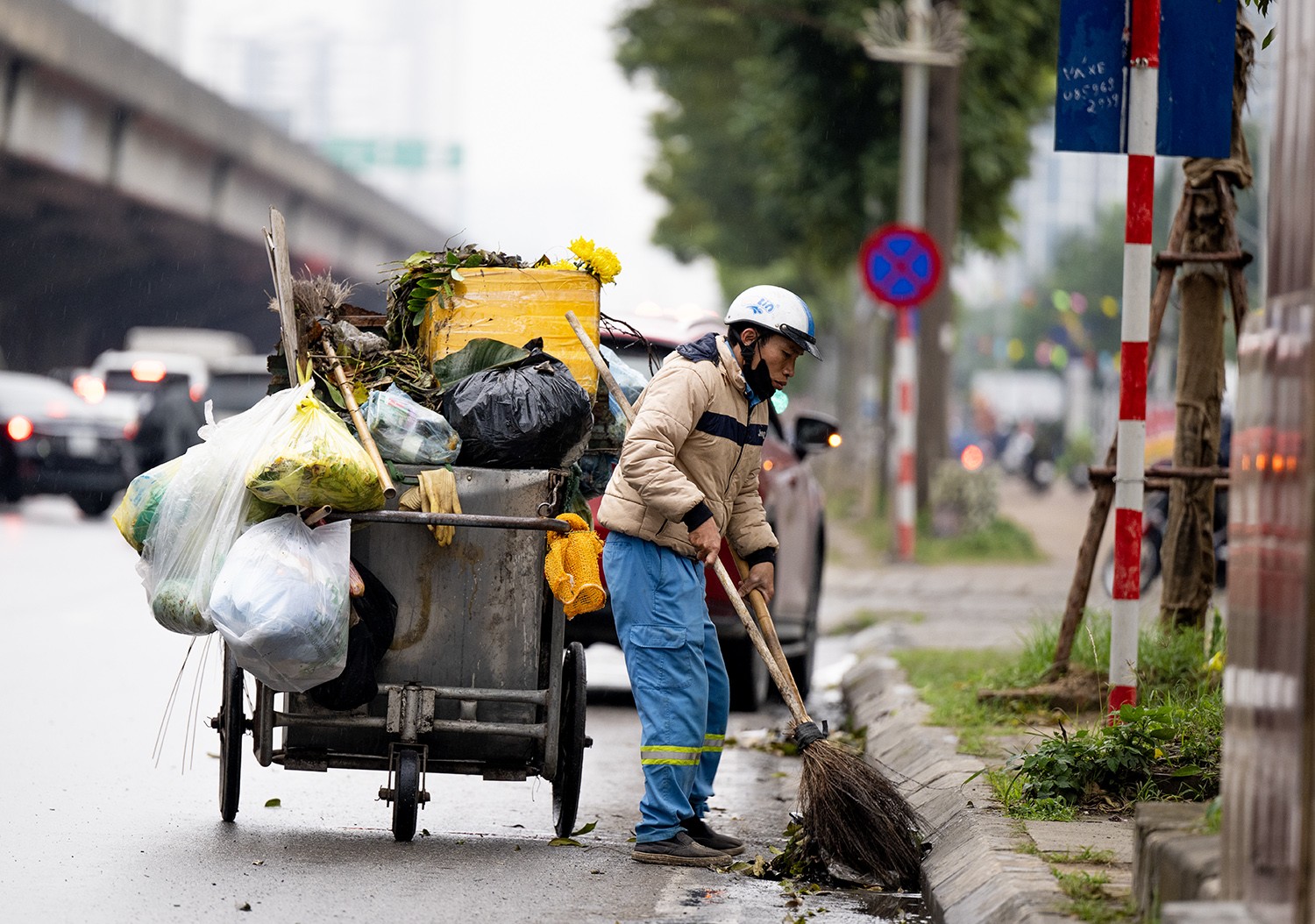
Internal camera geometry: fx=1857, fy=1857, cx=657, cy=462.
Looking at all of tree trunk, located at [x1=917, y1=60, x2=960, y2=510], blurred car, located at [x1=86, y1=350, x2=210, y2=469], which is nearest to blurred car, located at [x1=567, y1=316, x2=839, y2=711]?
blurred car, located at [x1=86, y1=350, x2=210, y2=469]

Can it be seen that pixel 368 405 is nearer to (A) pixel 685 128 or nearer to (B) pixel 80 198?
(A) pixel 685 128

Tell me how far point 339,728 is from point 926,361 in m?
16.1

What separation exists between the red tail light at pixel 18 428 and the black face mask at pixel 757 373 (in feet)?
55.5

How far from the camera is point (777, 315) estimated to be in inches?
228

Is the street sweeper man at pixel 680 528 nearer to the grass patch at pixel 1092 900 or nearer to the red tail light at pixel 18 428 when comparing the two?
the grass patch at pixel 1092 900

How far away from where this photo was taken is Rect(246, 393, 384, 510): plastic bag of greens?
5.29 m

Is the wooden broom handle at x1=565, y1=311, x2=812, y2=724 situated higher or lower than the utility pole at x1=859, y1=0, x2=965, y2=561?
lower

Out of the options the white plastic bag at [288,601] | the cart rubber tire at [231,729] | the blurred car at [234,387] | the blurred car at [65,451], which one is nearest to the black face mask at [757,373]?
the white plastic bag at [288,601]

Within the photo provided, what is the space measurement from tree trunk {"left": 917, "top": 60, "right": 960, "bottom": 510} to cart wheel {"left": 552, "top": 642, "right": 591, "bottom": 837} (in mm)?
14954

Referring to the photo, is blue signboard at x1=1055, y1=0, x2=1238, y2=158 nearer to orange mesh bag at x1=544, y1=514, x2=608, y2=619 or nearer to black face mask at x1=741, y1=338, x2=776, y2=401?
black face mask at x1=741, y1=338, x2=776, y2=401

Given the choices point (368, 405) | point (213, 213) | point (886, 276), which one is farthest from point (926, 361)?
point (213, 213)

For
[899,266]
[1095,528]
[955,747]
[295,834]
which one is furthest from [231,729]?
[899,266]

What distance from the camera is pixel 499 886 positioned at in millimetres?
5258

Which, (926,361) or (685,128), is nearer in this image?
(926,361)
